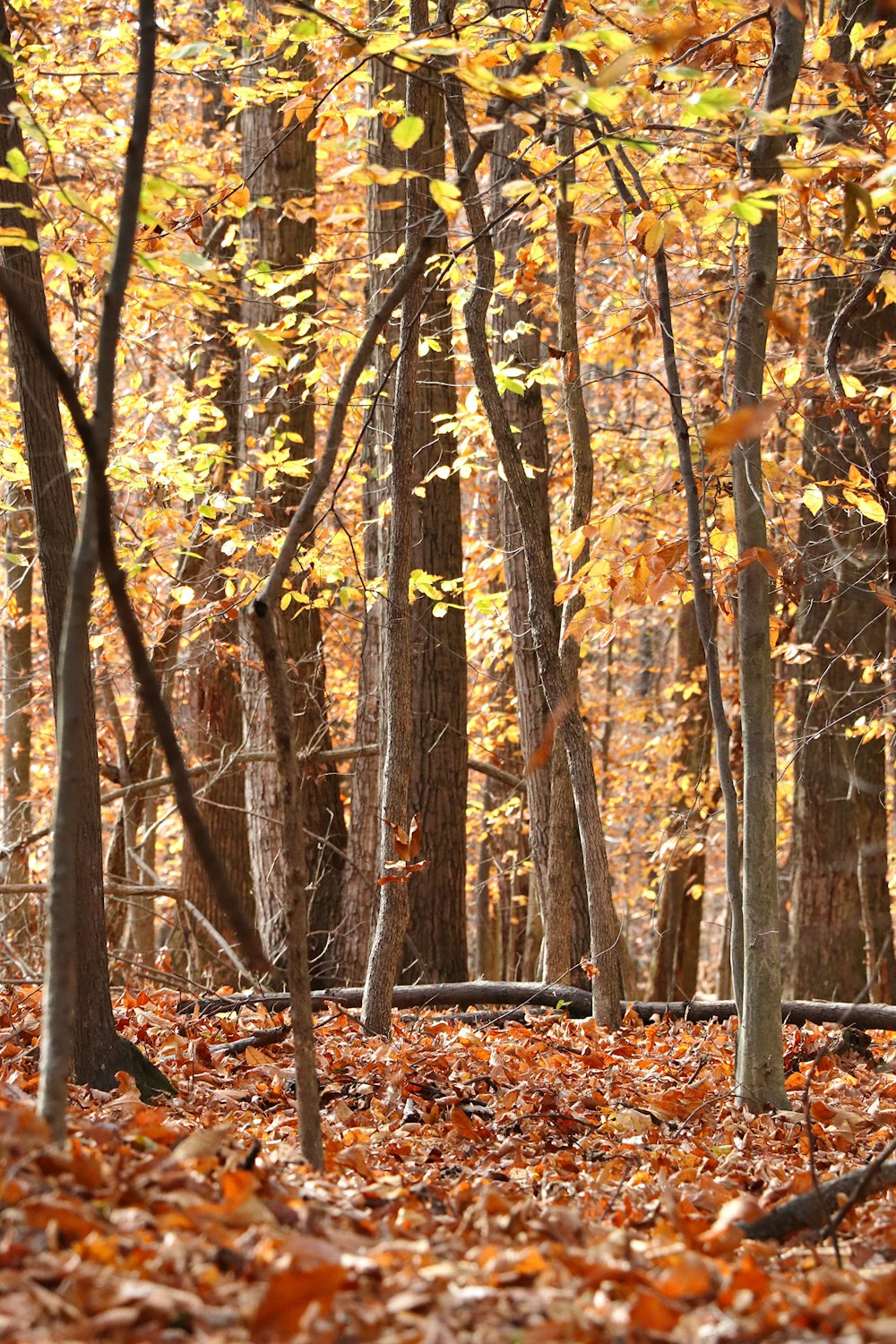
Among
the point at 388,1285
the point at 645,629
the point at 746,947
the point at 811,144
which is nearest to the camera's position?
the point at 388,1285

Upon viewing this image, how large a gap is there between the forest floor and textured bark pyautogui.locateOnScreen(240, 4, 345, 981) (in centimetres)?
308

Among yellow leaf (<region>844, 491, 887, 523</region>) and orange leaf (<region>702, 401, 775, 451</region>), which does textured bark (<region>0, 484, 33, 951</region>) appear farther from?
orange leaf (<region>702, 401, 775, 451</region>)

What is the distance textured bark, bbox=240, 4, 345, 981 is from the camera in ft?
25.6

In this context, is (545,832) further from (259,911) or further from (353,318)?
(353,318)

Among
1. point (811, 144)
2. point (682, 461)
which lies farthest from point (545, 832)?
point (811, 144)

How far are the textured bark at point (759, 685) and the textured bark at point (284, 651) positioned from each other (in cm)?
382

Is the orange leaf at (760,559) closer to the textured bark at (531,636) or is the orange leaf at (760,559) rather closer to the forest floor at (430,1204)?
the forest floor at (430,1204)

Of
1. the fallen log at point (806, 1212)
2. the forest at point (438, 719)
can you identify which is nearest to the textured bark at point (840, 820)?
the forest at point (438, 719)

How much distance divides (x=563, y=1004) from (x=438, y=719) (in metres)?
2.09

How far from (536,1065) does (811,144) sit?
13.2ft

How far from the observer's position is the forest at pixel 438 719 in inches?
90.2

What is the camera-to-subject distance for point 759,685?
384 cm

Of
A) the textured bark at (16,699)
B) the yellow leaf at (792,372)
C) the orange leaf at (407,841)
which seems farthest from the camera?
the textured bark at (16,699)

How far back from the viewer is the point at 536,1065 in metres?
4.67
